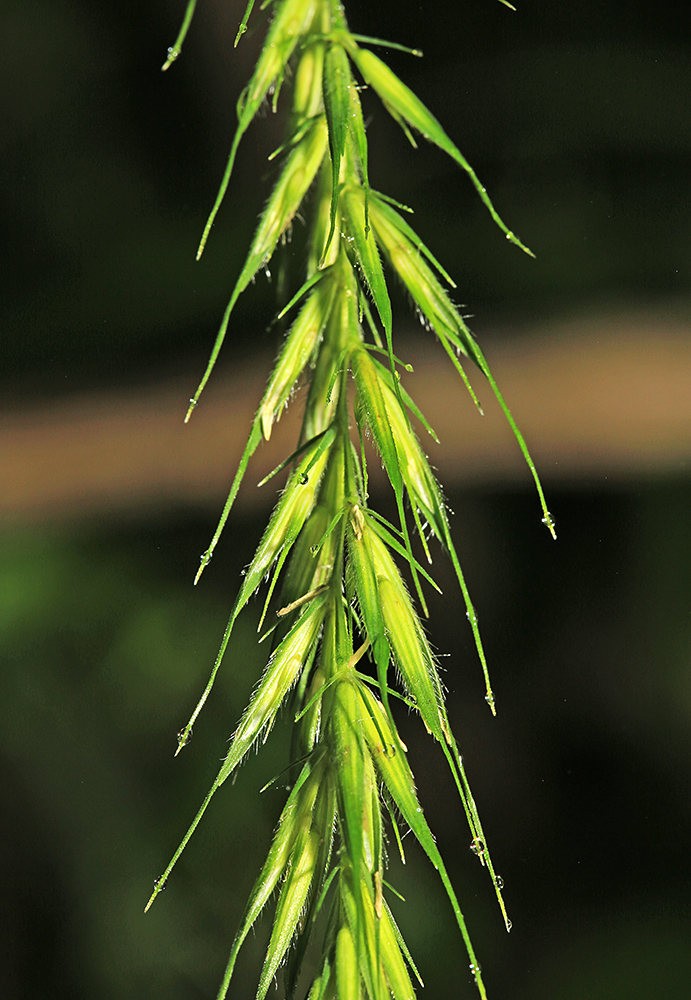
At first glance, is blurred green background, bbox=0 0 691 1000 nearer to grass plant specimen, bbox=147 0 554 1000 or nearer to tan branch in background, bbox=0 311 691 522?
tan branch in background, bbox=0 311 691 522

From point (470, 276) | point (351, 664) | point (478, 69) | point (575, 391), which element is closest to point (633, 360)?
point (575, 391)

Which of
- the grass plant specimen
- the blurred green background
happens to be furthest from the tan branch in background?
the grass plant specimen

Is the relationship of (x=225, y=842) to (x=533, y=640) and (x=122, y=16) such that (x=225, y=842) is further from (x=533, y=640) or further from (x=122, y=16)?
(x=122, y=16)

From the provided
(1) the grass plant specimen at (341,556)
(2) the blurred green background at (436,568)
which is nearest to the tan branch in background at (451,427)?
(2) the blurred green background at (436,568)

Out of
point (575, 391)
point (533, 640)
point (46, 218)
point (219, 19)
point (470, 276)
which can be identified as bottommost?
point (533, 640)

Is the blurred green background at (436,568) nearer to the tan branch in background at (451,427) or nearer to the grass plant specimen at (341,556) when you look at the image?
the tan branch in background at (451,427)

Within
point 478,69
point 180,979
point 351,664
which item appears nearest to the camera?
point 351,664
